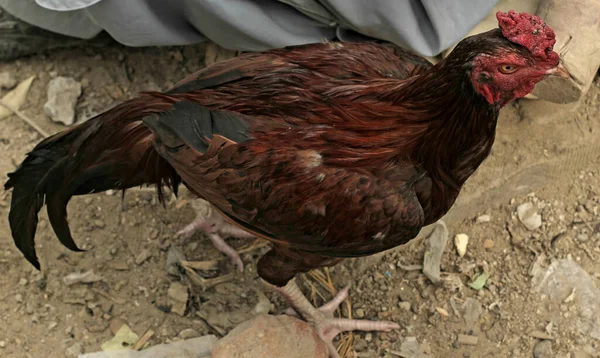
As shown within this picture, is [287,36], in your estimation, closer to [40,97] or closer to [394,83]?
[394,83]

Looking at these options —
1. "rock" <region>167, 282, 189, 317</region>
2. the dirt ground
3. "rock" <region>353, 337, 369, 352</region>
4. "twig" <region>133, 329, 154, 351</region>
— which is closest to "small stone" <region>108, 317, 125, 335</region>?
the dirt ground

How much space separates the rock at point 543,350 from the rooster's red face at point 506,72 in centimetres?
142

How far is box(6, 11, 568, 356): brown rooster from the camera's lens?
2.05 metres

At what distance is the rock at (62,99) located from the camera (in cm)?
352

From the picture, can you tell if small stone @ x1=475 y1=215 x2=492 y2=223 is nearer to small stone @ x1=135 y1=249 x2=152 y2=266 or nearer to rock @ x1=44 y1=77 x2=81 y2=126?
small stone @ x1=135 y1=249 x2=152 y2=266

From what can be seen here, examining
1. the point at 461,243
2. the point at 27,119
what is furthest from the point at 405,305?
the point at 27,119

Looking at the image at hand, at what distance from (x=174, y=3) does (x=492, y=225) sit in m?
1.88

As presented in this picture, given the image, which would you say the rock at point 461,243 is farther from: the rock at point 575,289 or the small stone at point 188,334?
the small stone at point 188,334

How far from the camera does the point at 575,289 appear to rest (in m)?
3.07

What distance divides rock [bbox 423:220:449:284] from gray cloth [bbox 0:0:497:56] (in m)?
0.84

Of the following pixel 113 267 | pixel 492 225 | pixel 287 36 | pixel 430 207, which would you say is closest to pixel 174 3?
pixel 287 36

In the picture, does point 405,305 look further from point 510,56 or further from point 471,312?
point 510,56

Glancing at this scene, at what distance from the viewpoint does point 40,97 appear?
363 centimetres

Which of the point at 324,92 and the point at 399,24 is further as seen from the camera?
the point at 399,24
